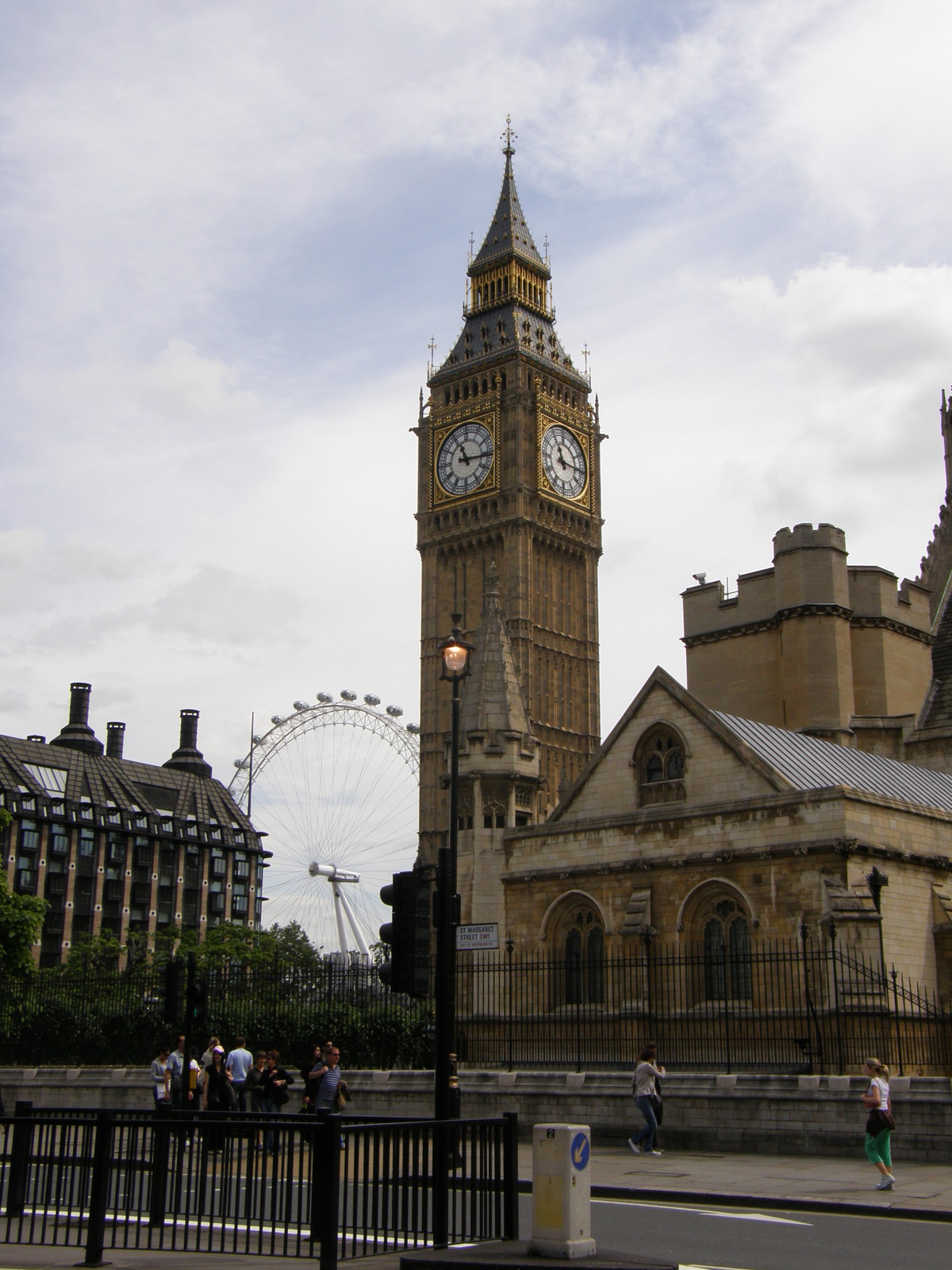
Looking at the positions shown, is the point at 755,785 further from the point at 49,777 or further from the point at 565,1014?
the point at 49,777

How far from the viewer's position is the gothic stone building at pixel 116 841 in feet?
340

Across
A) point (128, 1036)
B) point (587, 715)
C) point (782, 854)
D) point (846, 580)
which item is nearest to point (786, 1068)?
point (782, 854)

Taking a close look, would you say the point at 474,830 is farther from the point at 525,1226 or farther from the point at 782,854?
the point at 525,1226

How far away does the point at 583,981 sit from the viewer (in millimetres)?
32219

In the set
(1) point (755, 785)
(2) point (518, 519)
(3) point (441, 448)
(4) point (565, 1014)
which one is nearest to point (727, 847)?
(1) point (755, 785)

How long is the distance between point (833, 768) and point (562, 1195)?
23.7 m

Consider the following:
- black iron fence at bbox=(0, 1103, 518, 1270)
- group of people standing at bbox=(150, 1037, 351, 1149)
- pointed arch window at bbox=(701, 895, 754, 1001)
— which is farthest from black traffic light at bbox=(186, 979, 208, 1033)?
pointed arch window at bbox=(701, 895, 754, 1001)

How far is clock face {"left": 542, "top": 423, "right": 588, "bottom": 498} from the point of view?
4513 inches

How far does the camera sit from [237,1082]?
80.7ft

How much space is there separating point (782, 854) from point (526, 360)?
91.0m

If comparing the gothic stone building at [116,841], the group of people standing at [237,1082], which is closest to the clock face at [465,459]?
the gothic stone building at [116,841]

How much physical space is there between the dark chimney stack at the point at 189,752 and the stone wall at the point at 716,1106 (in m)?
106

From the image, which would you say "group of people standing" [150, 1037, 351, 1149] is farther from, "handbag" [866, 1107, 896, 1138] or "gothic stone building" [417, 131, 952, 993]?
"gothic stone building" [417, 131, 952, 993]

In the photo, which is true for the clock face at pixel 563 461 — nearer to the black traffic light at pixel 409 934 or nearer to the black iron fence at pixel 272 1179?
the black traffic light at pixel 409 934
